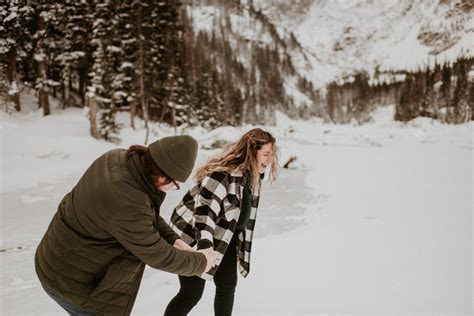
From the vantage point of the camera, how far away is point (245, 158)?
→ 8.20 feet

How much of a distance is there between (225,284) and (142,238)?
3.93 feet

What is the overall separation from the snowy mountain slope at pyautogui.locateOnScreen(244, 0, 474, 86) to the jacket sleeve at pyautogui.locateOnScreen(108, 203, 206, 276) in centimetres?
14240

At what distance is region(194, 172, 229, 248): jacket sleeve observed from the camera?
231 cm

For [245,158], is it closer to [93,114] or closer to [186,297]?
[186,297]

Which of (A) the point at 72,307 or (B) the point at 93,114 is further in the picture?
(B) the point at 93,114

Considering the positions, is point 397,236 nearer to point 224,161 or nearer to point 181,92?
point 224,161

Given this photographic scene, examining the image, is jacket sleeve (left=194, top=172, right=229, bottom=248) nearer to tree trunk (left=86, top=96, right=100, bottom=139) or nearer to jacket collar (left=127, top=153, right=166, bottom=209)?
jacket collar (left=127, top=153, right=166, bottom=209)

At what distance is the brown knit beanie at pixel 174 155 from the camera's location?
4.83 ft

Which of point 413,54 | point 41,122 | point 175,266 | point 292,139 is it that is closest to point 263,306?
point 175,266

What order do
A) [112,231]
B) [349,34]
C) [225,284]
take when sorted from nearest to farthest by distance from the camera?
1. [112,231]
2. [225,284]
3. [349,34]

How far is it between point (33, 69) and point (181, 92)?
10823 mm

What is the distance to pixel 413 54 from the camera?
453 feet

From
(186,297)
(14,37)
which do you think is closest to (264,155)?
(186,297)

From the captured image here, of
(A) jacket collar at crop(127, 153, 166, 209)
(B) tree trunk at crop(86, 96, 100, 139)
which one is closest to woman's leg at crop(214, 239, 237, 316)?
(A) jacket collar at crop(127, 153, 166, 209)
